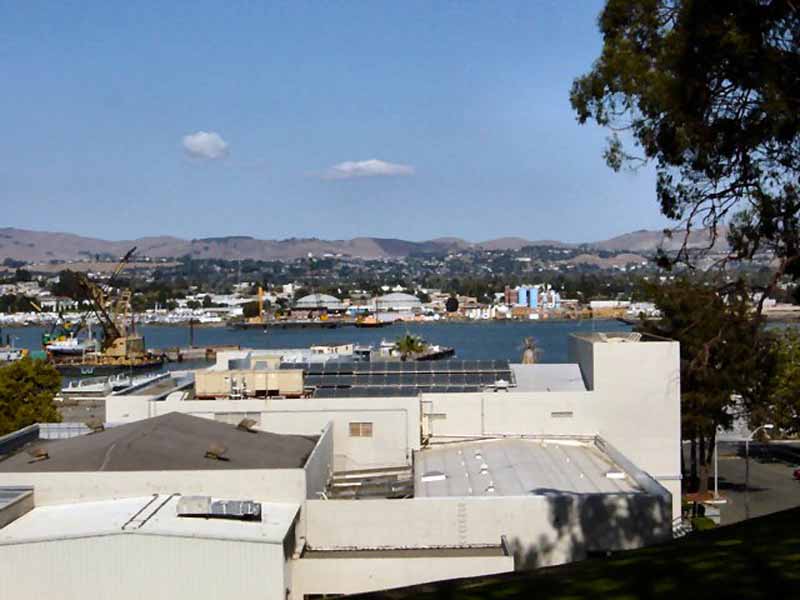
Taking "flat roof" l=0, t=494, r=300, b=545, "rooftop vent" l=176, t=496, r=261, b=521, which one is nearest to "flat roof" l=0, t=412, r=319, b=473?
"flat roof" l=0, t=494, r=300, b=545

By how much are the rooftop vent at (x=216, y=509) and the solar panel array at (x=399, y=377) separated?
5466mm

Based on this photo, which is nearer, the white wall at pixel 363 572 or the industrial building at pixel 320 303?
the white wall at pixel 363 572

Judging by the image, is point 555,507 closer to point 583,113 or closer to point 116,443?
point 583,113

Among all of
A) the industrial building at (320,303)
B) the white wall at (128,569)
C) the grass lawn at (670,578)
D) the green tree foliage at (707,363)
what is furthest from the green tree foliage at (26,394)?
the industrial building at (320,303)

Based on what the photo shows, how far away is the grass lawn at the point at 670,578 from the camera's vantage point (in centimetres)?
365

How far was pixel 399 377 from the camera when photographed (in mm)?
15438

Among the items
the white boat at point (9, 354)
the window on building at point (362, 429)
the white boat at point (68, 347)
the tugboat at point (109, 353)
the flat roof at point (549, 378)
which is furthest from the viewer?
the white boat at point (68, 347)

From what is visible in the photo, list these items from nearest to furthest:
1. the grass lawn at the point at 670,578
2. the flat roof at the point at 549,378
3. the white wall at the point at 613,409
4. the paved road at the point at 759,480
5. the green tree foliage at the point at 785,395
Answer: the grass lawn at the point at 670,578, the white wall at the point at 613,409, the flat roof at the point at 549,378, the paved road at the point at 759,480, the green tree foliage at the point at 785,395

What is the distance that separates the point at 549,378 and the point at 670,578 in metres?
11.3

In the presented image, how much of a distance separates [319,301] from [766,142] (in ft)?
422

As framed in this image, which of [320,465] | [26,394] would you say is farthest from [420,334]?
[320,465]

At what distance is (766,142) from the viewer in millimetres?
7496

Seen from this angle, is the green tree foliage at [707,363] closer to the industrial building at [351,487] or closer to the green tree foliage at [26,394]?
the industrial building at [351,487]

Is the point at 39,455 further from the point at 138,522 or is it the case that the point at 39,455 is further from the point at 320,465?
the point at 320,465
